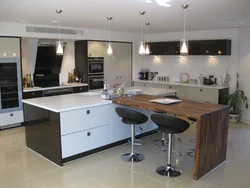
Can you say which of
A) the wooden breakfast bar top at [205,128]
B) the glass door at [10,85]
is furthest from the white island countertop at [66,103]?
the glass door at [10,85]

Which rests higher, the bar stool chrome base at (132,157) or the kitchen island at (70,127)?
the kitchen island at (70,127)

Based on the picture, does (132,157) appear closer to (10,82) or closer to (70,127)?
(70,127)

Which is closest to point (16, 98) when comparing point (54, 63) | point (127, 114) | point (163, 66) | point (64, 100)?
point (54, 63)

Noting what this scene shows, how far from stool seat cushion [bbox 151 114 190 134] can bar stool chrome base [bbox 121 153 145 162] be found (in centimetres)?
91

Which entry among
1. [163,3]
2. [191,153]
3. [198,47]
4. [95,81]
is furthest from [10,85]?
[198,47]

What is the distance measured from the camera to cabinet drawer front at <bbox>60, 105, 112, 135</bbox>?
4.04 metres

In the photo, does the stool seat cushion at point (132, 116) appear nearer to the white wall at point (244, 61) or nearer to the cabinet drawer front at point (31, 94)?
the cabinet drawer front at point (31, 94)

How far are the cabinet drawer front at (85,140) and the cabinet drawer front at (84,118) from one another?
3.5 inches

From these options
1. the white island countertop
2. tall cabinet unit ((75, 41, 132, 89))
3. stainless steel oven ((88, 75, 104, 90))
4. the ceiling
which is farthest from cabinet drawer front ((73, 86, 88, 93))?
the ceiling

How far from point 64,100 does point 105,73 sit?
10.4 feet

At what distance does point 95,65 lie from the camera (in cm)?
737

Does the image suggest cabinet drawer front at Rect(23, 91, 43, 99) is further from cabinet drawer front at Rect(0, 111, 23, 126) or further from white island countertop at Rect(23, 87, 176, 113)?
white island countertop at Rect(23, 87, 176, 113)

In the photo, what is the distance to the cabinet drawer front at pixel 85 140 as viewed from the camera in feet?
13.5

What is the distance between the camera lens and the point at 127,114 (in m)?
4.12
